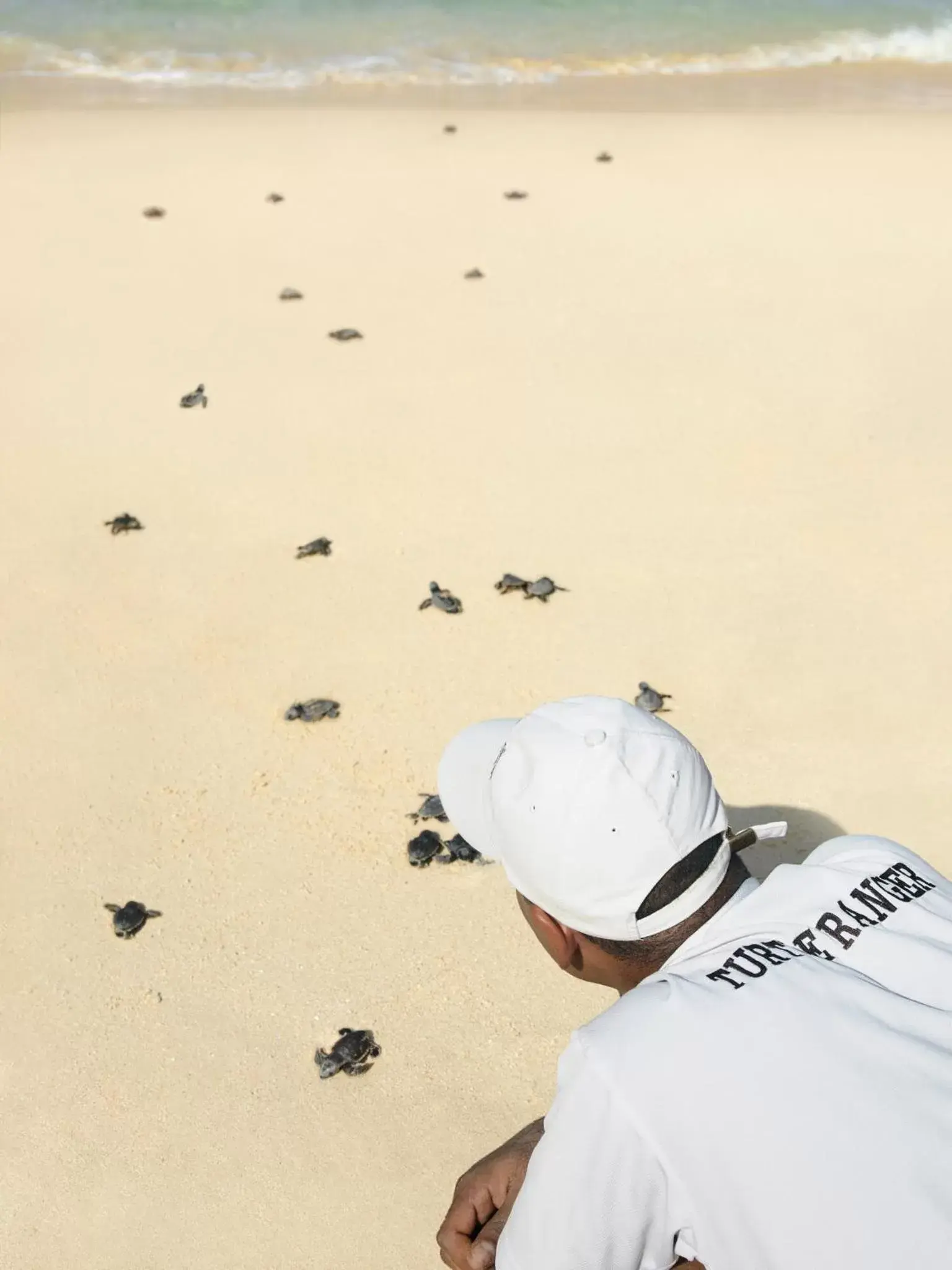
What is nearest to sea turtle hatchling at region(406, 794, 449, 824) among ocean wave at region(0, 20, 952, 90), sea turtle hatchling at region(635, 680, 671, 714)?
sea turtle hatchling at region(635, 680, 671, 714)

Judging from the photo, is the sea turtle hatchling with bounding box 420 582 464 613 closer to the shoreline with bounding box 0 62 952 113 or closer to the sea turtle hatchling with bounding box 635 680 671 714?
the sea turtle hatchling with bounding box 635 680 671 714

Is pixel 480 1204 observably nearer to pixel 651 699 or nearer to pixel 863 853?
pixel 863 853

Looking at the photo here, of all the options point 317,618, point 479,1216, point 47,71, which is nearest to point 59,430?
point 317,618

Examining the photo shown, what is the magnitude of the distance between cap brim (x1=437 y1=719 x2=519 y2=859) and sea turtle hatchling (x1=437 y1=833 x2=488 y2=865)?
1232 millimetres

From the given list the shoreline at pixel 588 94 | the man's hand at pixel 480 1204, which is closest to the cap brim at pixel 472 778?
the man's hand at pixel 480 1204

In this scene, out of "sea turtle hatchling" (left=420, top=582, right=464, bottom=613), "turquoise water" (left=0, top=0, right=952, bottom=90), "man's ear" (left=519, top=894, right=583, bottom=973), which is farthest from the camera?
"turquoise water" (left=0, top=0, right=952, bottom=90)

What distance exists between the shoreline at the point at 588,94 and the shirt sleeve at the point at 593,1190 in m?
11.3

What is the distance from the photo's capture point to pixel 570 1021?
3211 millimetres

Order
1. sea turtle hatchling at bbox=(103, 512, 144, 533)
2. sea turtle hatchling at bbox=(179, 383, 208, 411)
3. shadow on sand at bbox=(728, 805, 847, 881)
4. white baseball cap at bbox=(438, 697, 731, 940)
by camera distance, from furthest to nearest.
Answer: sea turtle hatchling at bbox=(179, 383, 208, 411)
sea turtle hatchling at bbox=(103, 512, 144, 533)
shadow on sand at bbox=(728, 805, 847, 881)
white baseball cap at bbox=(438, 697, 731, 940)

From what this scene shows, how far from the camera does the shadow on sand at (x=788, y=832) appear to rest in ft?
11.7

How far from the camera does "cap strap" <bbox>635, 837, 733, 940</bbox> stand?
1852 mm

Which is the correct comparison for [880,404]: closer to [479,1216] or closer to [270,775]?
[270,775]

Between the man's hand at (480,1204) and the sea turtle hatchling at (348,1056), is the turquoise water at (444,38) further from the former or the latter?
the man's hand at (480,1204)

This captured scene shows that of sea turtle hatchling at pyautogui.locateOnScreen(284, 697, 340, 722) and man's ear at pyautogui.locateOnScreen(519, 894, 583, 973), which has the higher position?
man's ear at pyautogui.locateOnScreen(519, 894, 583, 973)
